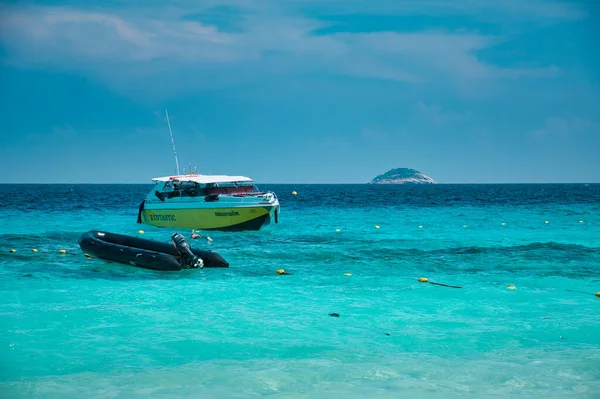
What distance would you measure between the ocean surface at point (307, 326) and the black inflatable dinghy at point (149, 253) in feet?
1.28

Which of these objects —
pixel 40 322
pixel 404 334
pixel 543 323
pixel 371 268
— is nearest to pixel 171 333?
pixel 40 322

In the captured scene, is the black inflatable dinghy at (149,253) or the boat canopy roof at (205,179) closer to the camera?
the black inflatable dinghy at (149,253)

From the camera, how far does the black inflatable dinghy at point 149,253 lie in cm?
1844

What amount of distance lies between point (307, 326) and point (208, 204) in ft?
57.1

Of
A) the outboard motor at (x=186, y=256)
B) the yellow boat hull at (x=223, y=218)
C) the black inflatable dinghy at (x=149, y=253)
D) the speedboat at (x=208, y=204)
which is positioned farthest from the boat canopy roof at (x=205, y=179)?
the outboard motor at (x=186, y=256)

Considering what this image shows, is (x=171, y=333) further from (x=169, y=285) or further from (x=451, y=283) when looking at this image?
(x=451, y=283)

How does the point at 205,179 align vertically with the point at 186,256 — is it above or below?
above

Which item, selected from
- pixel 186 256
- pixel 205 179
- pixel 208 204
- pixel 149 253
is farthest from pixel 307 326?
pixel 205 179

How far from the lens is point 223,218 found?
29.3 metres

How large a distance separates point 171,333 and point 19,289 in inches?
258

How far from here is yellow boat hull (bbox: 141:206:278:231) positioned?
29.1 m

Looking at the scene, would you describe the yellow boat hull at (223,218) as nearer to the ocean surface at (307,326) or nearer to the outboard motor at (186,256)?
the ocean surface at (307,326)

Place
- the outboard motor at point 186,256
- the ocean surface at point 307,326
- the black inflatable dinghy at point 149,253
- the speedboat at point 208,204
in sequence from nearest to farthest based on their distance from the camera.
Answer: the ocean surface at point 307,326
the black inflatable dinghy at point 149,253
the outboard motor at point 186,256
the speedboat at point 208,204

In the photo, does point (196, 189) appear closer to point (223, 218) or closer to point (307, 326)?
point (223, 218)
